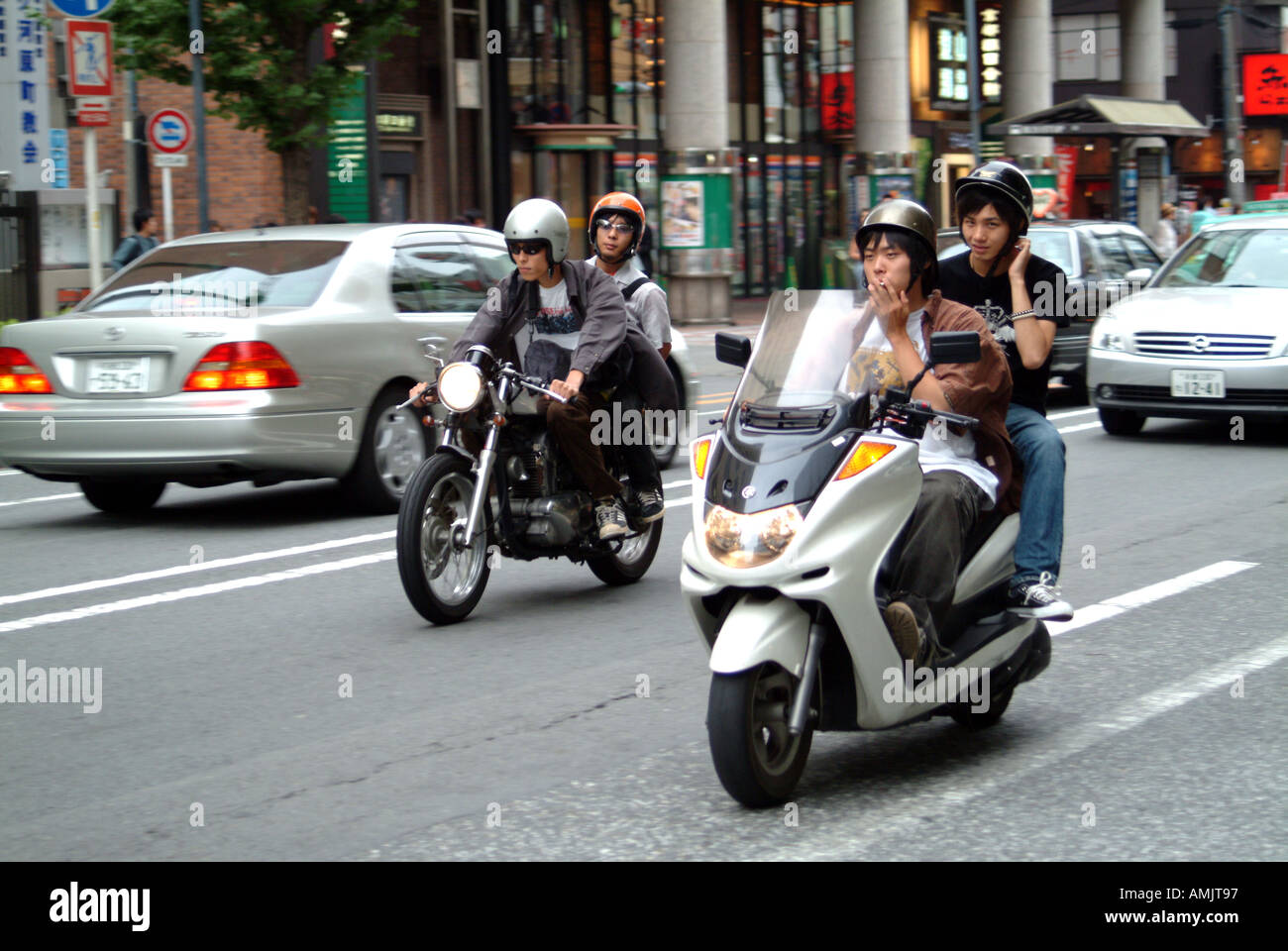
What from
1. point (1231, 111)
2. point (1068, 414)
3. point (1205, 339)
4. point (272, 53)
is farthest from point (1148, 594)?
point (1231, 111)

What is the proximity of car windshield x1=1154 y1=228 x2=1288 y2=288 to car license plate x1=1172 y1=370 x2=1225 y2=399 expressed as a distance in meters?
1.33

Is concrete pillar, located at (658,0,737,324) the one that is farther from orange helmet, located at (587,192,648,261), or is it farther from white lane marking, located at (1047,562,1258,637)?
white lane marking, located at (1047,562,1258,637)

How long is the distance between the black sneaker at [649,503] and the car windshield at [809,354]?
3.13 meters

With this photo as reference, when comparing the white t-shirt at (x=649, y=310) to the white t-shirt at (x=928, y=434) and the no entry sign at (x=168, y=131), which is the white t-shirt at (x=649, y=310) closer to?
the white t-shirt at (x=928, y=434)

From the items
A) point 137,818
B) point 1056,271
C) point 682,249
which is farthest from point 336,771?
point 682,249

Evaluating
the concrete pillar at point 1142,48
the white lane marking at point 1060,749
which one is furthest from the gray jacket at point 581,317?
the concrete pillar at point 1142,48

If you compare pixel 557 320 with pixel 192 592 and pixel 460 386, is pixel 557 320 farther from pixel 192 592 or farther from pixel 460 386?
pixel 192 592

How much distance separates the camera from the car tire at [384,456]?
9.95 meters

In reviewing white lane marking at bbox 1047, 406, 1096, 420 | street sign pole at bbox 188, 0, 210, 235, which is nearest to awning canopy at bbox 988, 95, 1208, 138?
white lane marking at bbox 1047, 406, 1096, 420

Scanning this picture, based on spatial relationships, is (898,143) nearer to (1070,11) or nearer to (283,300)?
(283,300)

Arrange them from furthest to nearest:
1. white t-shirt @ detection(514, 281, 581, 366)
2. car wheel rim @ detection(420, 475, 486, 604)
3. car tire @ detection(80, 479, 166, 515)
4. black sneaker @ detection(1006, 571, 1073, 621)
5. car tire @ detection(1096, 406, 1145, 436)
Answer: car tire @ detection(1096, 406, 1145, 436) → car tire @ detection(80, 479, 166, 515) → white t-shirt @ detection(514, 281, 581, 366) → car wheel rim @ detection(420, 475, 486, 604) → black sneaker @ detection(1006, 571, 1073, 621)

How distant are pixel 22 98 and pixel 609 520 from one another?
12.8 metres

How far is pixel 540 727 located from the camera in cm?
561

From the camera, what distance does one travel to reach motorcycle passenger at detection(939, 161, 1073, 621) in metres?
5.35
